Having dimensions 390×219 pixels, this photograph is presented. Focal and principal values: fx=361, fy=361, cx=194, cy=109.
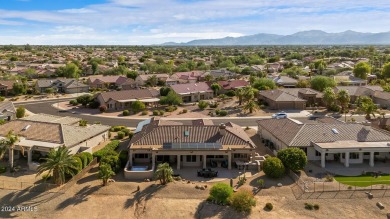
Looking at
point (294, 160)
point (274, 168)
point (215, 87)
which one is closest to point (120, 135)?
point (274, 168)

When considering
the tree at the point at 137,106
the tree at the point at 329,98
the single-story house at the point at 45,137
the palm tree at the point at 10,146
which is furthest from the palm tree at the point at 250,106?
the palm tree at the point at 10,146

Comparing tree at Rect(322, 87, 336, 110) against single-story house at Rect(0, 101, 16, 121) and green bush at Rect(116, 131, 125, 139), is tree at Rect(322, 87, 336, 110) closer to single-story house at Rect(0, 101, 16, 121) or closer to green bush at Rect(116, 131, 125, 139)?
green bush at Rect(116, 131, 125, 139)

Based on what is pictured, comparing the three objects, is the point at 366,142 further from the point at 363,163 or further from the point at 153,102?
the point at 153,102

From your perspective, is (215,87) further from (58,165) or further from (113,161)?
(58,165)

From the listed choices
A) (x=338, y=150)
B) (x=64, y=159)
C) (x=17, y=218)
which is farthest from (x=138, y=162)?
(x=338, y=150)

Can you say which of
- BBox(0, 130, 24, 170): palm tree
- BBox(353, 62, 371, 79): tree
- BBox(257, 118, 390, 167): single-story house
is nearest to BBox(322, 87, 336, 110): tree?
BBox(257, 118, 390, 167): single-story house
